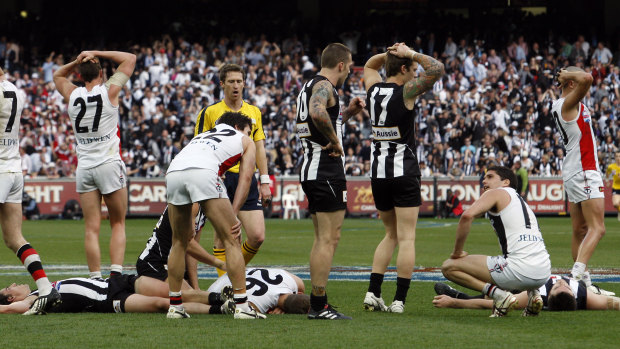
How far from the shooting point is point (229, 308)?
26.8 feet

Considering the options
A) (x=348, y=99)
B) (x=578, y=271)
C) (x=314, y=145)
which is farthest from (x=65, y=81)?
(x=348, y=99)

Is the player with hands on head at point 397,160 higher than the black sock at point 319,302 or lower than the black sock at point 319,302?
higher

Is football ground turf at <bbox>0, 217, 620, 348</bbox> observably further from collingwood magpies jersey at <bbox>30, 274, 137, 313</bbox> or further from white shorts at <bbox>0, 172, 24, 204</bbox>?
white shorts at <bbox>0, 172, 24, 204</bbox>

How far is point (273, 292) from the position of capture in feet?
27.5

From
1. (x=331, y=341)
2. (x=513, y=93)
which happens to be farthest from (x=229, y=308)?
(x=513, y=93)

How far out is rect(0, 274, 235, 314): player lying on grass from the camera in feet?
27.4

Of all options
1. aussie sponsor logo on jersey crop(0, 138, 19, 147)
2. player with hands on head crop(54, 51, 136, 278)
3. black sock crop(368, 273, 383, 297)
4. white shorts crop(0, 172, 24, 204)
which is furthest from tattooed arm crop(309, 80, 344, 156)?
aussie sponsor logo on jersey crop(0, 138, 19, 147)

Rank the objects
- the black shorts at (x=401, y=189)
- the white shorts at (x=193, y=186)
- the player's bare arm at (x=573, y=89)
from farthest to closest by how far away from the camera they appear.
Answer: the player's bare arm at (x=573, y=89) → the black shorts at (x=401, y=189) → the white shorts at (x=193, y=186)

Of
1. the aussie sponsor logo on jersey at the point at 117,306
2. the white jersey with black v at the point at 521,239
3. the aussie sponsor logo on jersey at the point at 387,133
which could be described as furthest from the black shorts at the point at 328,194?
the aussie sponsor logo on jersey at the point at 117,306

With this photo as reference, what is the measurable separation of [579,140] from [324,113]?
372 cm

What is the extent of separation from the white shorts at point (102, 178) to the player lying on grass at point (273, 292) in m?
2.02

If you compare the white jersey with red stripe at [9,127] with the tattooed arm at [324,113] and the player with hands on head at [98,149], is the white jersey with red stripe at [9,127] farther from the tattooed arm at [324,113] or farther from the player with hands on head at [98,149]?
the tattooed arm at [324,113]

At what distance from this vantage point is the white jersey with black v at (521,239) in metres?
8.05

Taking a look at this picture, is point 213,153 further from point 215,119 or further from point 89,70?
point 215,119
